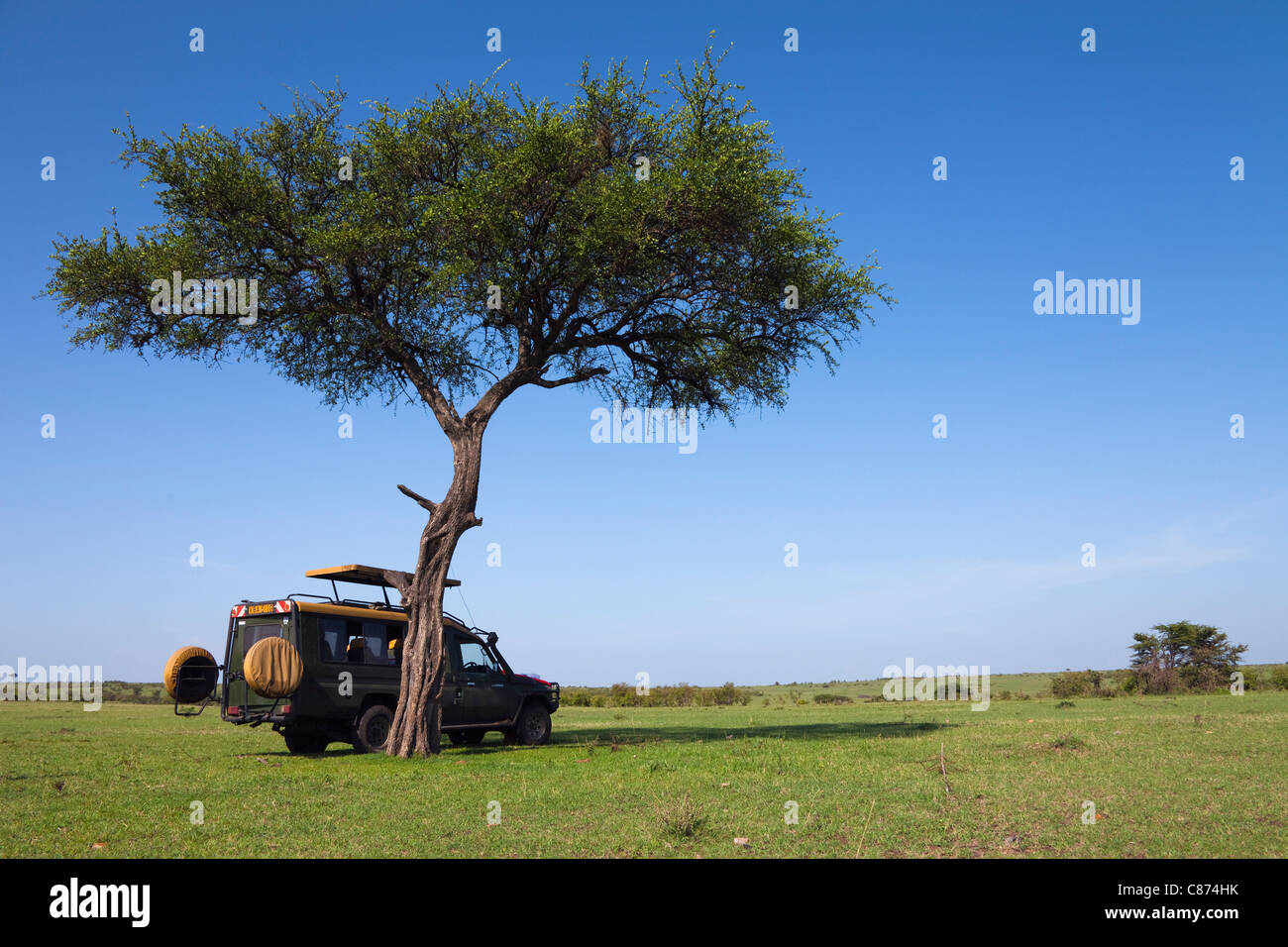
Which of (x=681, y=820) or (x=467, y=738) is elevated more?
(x=681, y=820)

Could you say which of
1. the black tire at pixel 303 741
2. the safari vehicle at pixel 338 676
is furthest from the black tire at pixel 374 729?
the black tire at pixel 303 741

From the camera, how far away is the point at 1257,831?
341 inches

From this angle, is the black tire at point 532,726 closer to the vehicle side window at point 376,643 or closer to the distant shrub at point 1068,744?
the vehicle side window at point 376,643

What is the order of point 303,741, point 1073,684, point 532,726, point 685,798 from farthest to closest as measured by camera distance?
point 1073,684 → point 532,726 → point 303,741 → point 685,798

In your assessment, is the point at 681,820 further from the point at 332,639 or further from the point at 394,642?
the point at 394,642

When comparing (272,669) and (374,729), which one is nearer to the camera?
(272,669)

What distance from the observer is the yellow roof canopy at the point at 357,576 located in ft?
64.8

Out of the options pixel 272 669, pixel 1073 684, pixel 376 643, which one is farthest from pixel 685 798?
pixel 1073 684

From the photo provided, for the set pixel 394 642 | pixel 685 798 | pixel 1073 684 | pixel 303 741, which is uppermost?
pixel 394 642

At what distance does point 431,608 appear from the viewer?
1962 cm

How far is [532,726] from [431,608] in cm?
462

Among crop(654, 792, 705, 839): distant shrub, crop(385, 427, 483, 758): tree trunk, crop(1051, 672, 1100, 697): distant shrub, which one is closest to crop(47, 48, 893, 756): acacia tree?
crop(385, 427, 483, 758): tree trunk
